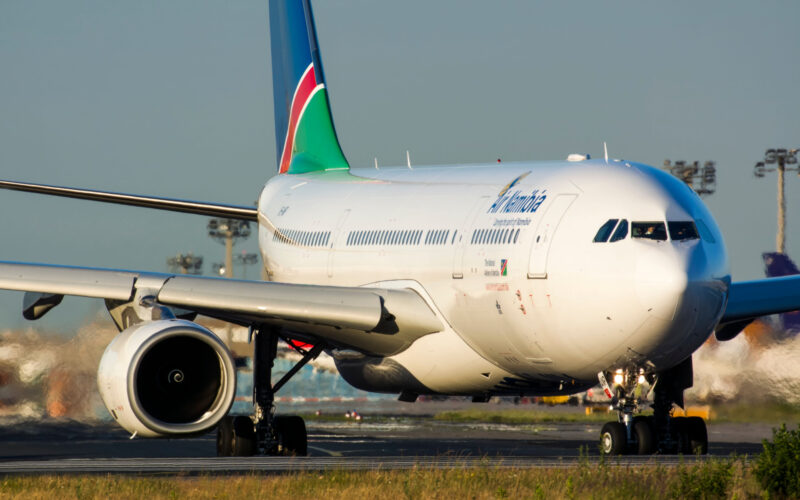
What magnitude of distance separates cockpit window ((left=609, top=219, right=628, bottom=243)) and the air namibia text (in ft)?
5.10

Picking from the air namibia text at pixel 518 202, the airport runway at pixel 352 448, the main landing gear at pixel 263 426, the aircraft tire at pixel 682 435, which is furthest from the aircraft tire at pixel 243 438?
the aircraft tire at pixel 682 435

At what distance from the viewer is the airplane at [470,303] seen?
664 inches

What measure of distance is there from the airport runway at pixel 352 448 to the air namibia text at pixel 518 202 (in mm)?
3192

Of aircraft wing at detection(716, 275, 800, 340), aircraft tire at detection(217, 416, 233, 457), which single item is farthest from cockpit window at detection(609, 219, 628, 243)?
aircraft tire at detection(217, 416, 233, 457)

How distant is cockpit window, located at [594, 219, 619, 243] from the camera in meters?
17.0

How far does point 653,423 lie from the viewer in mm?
19594

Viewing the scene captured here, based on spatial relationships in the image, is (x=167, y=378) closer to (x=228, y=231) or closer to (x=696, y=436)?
(x=696, y=436)

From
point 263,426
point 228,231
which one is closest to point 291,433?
point 263,426

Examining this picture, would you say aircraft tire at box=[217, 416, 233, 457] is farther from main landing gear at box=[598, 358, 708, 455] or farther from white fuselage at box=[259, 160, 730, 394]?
main landing gear at box=[598, 358, 708, 455]

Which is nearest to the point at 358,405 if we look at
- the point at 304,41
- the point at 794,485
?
the point at 304,41

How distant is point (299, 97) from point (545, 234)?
13.3 metres

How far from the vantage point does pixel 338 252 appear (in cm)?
2333

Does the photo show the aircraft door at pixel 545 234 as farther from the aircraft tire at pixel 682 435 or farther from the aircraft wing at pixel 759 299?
the aircraft tire at pixel 682 435

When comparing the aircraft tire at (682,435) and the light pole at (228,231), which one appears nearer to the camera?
the aircraft tire at (682,435)
